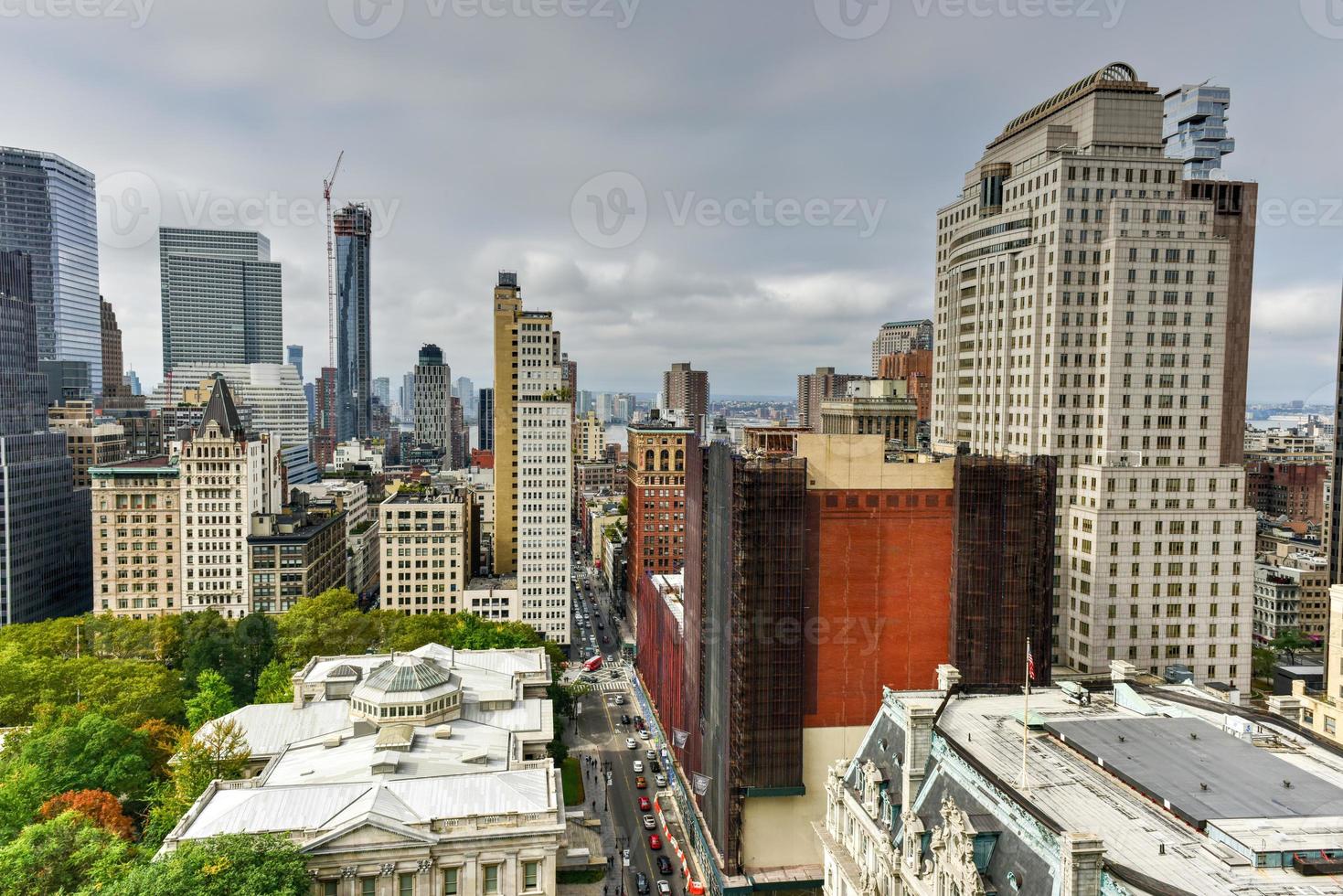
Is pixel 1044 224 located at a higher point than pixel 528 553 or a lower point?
higher

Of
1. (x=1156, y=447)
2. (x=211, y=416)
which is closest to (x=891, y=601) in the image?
(x=1156, y=447)

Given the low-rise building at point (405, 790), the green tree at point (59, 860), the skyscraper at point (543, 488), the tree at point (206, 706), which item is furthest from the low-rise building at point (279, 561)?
the green tree at point (59, 860)

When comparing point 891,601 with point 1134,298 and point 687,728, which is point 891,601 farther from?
point 1134,298

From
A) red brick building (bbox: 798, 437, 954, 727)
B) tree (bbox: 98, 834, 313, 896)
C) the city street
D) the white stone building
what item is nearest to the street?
the city street

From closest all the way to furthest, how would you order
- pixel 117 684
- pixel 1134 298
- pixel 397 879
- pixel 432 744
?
pixel 397 879, pixel 432 744, pixel 1134 298, pixel 117 684

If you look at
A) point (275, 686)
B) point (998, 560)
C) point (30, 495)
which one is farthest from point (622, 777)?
point (30, 495)

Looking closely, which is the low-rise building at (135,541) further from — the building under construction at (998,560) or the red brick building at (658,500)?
the building under construction at (998,560)
